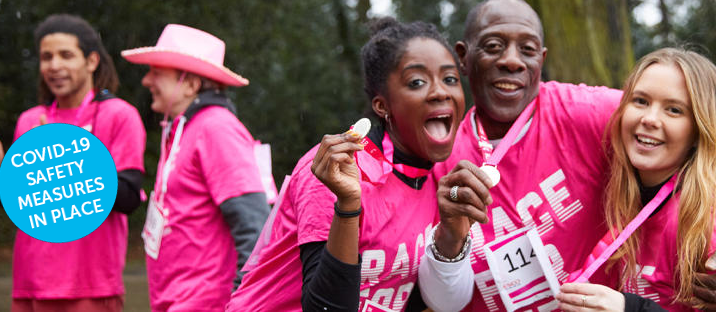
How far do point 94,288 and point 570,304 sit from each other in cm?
250

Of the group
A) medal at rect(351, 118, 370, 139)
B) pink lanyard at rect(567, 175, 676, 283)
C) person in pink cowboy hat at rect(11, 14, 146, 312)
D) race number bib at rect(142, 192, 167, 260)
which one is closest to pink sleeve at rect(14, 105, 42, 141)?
person in pink cowboy hat at rect(11, 14, 146, 312)

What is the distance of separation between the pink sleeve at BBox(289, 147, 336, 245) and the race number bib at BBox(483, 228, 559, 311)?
760 millimetres

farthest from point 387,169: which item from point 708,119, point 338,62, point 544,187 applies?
point 338,62

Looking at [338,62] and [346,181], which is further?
[338,62]

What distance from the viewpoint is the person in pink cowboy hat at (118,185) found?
3.85m

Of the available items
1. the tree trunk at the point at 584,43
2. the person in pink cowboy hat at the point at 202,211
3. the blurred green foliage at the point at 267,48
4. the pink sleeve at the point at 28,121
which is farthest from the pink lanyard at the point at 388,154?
the blurred green foliage at the point at 267,48

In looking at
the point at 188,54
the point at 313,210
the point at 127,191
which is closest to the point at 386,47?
the point at 313,210

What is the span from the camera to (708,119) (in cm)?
259

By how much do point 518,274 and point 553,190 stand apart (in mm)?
344

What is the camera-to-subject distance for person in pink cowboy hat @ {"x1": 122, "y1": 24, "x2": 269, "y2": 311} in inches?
137

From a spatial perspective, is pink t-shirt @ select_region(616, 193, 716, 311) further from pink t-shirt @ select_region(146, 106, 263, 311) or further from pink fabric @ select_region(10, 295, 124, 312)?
pink fabric @ select_region(10, 295, 124, 312)

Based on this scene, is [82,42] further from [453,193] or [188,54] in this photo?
[453,193]

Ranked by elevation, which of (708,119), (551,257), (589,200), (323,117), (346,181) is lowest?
(323,117)

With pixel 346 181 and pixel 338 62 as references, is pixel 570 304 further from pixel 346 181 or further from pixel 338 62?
pixel 338 62
